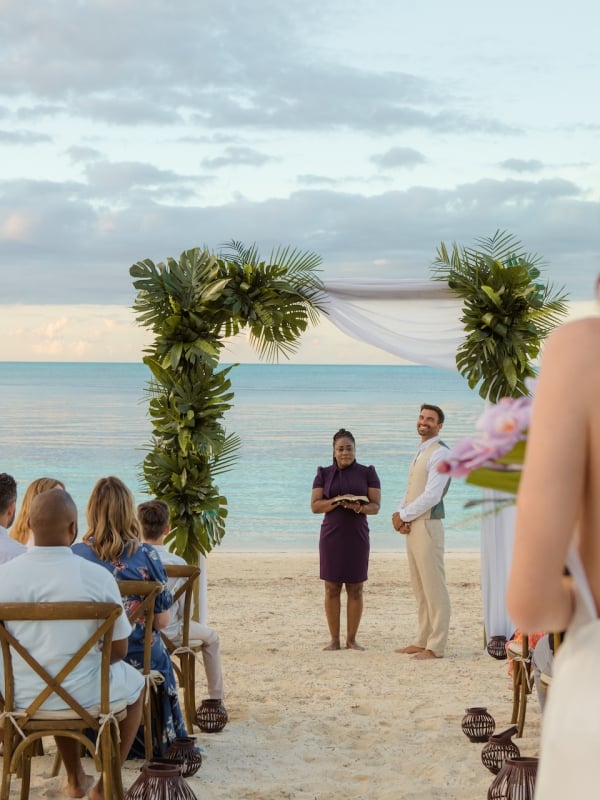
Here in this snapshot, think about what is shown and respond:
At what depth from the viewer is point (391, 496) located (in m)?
26.5

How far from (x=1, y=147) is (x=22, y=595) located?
2413cm

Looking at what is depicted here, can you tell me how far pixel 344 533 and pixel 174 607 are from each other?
2.60 m

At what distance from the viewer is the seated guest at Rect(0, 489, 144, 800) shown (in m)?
4.08

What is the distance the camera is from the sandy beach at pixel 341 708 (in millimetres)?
4949

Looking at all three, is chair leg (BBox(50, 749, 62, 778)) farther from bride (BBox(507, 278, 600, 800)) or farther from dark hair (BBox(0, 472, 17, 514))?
bride (BBox(507, 278, 600, 800))

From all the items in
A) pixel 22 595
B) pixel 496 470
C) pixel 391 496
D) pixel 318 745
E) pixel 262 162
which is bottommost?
pixel 391 496

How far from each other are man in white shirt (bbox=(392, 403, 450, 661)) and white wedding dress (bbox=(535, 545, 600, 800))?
20.9 feet

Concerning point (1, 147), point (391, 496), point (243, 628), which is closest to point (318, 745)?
point (243, 628)

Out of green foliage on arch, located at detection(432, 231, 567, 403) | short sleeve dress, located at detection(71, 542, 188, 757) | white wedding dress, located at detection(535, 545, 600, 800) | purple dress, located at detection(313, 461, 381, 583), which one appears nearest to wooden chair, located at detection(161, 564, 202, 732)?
short sleeve dress, located at detection(71, 542, 188, 757)

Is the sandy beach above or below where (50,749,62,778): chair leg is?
below

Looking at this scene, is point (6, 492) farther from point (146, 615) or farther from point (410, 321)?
point (410, 321)

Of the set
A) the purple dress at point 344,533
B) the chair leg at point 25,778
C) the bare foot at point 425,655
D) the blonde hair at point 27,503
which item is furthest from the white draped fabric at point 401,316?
the chair leg at point 25,778

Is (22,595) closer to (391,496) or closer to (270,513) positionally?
(270,513)

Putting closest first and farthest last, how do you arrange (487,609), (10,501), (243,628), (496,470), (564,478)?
1. (564,478)
2. (496,470)
3. (10,501)
4. (487,609)
5. (243,628)
